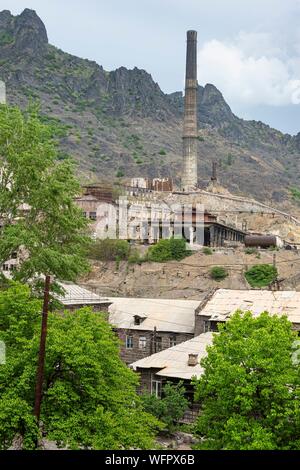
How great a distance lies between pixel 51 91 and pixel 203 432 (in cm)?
17659

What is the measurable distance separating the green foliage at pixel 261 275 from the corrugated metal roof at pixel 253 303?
59.4ft

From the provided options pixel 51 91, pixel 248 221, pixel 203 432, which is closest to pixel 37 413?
pixel 203 432

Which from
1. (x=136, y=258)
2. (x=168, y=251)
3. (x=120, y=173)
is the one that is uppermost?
(x=120, y=173)

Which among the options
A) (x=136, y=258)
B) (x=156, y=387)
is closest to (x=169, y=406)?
(x=156, y=387)

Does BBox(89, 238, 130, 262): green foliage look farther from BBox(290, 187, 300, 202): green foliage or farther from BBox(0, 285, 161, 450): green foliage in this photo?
BBox(290, 187, 300, 202): green foliage

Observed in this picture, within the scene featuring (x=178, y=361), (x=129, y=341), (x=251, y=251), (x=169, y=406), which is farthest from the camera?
(x=251, y=251)

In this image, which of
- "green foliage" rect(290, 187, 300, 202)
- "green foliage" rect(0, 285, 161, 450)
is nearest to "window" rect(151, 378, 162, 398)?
"green foliage" rect(0, 285, 161, 450)

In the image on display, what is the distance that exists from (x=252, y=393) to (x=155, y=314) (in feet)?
90.1

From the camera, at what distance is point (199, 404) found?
33250mm

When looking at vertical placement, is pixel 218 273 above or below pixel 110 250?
below

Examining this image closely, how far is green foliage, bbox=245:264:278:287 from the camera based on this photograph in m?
63.1

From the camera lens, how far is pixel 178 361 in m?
36.0

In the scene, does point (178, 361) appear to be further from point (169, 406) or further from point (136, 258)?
point (136, 258)
